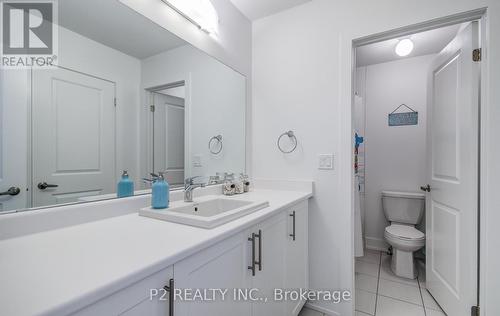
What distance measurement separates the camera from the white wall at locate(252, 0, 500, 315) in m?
1.55

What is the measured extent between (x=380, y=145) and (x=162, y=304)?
2.90 meters

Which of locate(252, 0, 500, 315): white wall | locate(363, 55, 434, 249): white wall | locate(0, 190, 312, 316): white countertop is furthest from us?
locate(363, 55, 434, 249): white wall

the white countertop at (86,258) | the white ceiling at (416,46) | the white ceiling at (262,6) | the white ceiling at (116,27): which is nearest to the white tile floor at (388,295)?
the white countertop at (86,258)

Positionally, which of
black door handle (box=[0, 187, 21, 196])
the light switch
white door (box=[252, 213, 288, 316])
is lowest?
white door (box=[252, 213, 288, 316])

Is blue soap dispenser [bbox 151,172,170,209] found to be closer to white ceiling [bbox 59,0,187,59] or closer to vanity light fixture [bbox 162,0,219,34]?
white ceiling [bbox 59,0,187,59]

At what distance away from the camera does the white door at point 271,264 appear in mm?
1108

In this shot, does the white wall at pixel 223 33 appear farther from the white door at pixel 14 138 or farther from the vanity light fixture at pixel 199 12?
the white door at pixel 14 138

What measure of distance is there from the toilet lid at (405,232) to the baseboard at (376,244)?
0.45 meters

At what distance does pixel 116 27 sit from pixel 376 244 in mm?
3259

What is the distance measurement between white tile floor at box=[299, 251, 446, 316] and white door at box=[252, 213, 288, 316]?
2.15 ft

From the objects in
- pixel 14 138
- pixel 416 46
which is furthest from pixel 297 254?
pixel 416 46

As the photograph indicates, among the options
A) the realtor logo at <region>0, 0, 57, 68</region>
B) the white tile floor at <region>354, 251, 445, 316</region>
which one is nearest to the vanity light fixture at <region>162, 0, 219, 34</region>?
the realtor logo at <region>0, 0, 57, 68</region>

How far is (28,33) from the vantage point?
0.86 metres

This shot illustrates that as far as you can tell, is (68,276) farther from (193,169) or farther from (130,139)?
(193,169)
